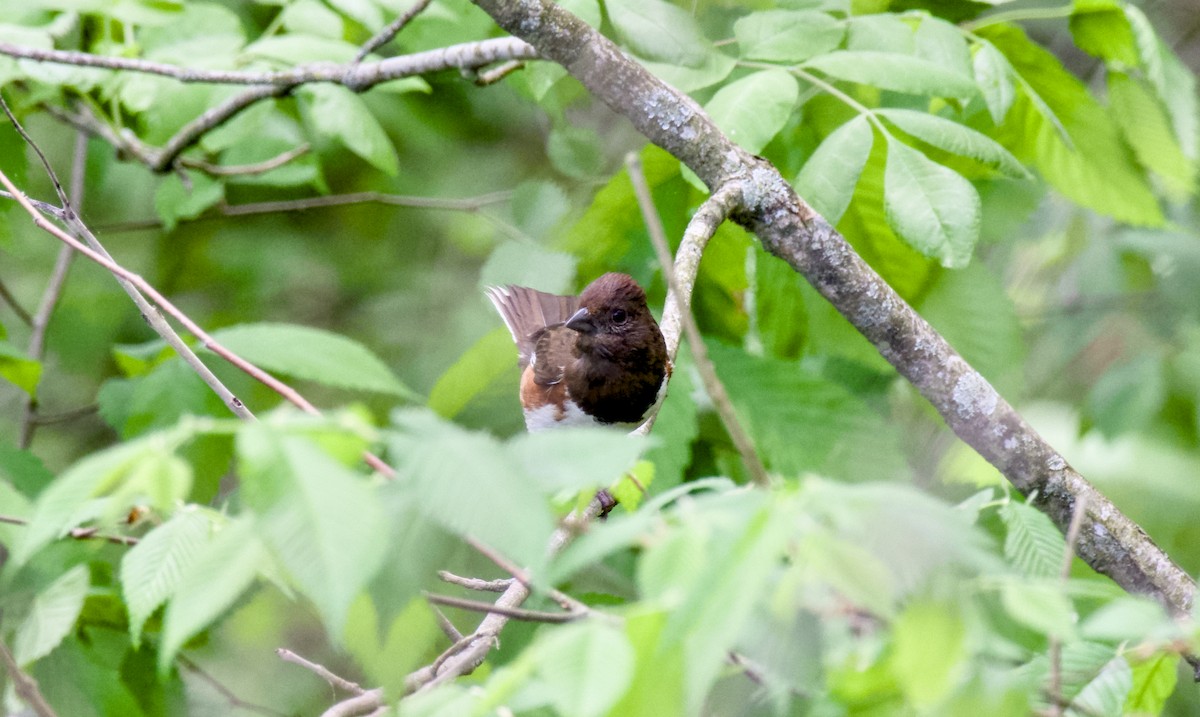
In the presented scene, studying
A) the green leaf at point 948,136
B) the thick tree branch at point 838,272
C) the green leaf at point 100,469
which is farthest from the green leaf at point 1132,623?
the green leaf at point 948,136

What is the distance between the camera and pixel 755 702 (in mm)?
1475

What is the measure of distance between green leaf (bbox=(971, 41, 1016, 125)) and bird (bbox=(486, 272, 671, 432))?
3.56 ft

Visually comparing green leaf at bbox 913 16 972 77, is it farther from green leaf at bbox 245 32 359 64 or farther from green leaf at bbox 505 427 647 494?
green leaf at bbox 505 427 647 494

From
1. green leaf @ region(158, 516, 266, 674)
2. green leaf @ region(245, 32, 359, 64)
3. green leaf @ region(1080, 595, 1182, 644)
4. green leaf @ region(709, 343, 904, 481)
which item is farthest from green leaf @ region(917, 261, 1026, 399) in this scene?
green leaf @ region(158, 516, 266, 674)

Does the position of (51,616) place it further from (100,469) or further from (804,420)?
(804,420)

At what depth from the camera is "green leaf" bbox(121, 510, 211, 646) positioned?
1.53 meters

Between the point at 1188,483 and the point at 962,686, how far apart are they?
360 cm

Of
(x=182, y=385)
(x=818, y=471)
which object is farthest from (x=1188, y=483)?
(x=182, y=385)

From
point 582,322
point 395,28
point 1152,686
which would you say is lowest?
point 582,322

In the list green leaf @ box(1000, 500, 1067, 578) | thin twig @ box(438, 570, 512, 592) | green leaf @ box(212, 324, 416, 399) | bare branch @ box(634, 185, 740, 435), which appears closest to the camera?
thin twig @ box(438, 570, 512, 592)

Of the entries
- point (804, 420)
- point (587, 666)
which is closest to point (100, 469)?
point (587, 666)

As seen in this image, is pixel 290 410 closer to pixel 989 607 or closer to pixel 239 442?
pixel 239 442

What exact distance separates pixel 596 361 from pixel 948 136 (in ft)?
4.30

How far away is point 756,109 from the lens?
96.1 inches
